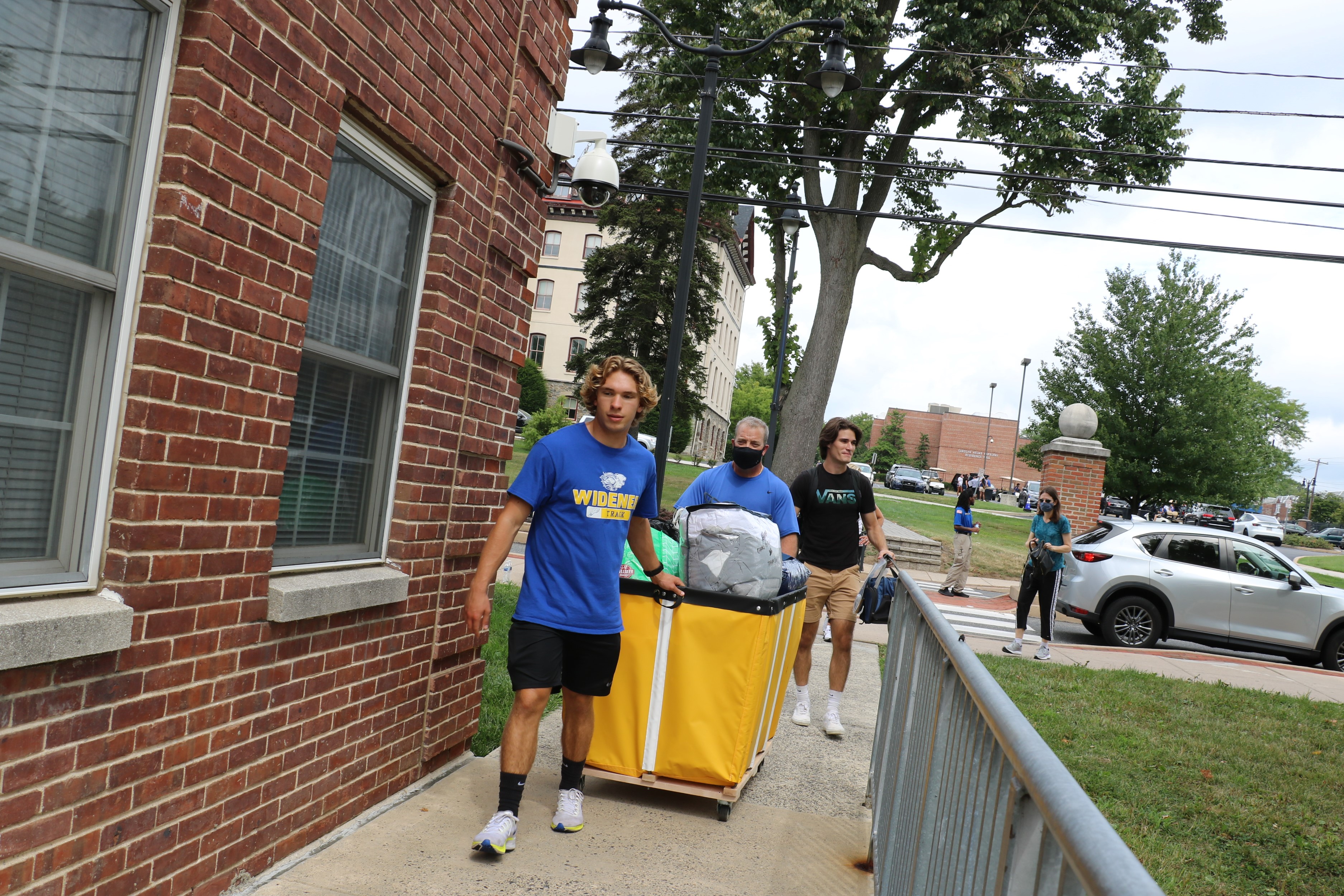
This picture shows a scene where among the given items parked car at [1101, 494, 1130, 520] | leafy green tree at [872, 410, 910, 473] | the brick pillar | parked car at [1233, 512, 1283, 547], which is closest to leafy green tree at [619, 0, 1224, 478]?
the brick pillar

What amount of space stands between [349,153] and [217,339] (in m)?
1.18

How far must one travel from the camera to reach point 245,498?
321 centimetres

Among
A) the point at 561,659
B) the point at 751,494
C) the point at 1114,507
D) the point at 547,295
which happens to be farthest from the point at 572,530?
the point at 547,295

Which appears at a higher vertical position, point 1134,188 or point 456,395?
point 1134,188

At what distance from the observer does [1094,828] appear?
1.11 metres

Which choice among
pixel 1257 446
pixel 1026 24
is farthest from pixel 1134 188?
pixel 1257 446

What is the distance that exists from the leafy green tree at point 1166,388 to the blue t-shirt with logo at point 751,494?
1174 inches

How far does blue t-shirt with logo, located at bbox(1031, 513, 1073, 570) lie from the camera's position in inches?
416

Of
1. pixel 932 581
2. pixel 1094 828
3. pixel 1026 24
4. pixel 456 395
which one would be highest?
pixel 1026 24

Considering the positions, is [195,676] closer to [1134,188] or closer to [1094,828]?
[1094,828]

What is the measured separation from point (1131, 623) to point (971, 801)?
12.4m

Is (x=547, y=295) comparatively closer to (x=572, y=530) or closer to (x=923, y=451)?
(x=923, y=451)

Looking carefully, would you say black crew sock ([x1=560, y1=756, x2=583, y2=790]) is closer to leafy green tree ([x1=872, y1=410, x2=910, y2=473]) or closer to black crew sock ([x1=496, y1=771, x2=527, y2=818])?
black crew sock ([x1=496, y1=771, x2=527, y2=818])

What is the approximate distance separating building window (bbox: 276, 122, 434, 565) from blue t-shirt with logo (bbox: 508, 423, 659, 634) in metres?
0.73
